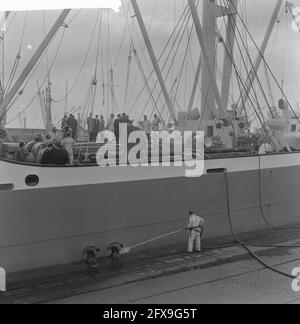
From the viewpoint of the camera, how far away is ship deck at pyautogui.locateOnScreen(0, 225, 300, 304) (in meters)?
6.21

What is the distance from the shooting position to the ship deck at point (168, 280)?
6.21 metres

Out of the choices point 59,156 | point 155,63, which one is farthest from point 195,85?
point 59,156

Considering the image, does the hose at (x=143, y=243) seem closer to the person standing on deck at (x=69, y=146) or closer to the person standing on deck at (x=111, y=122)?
the person standing on deck at (x=69, y=146)

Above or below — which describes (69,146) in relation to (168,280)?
above

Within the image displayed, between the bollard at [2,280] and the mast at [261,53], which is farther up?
the mast at [261,53]

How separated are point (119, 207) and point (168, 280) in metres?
1.96

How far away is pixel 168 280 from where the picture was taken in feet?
23.2

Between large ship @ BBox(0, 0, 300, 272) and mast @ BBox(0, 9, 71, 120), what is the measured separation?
0.07ft

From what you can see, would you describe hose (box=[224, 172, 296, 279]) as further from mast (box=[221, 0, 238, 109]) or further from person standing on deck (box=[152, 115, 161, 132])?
mast (box=[221, 0, 238, 109])

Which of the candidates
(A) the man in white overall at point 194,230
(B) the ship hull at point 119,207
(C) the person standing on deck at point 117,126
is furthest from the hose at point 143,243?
(C) the person standing on deck at point 117,126

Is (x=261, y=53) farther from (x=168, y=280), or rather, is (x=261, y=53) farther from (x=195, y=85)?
(x=168, y=280)

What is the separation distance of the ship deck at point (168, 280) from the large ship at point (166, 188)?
486 millimetres

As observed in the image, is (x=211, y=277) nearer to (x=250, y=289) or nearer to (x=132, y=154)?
(x=250, y=289)
